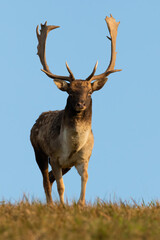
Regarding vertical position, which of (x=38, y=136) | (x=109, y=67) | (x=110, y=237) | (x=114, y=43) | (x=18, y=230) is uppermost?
(x=114, y=43)

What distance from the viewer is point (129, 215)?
593cm

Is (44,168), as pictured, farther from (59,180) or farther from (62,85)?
(62,85)

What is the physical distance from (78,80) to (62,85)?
35 centimetres

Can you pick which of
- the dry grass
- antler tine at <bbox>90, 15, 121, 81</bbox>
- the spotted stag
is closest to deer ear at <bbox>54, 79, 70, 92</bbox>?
the spotted stag

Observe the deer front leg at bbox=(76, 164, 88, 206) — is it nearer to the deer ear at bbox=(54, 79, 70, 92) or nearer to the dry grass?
the deer ear at bbox=(54, 79, 70, 92)

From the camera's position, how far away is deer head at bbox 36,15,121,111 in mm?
8375

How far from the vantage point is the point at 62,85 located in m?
9.10

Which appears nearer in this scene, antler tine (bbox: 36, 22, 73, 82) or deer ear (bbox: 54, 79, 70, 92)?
deer ear (bbox: 54, 79, 70, 92)

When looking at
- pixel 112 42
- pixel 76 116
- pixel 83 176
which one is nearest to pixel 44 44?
pixel 112 42

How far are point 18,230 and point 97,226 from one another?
80 centimetres

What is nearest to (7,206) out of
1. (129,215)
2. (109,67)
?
(129,215)

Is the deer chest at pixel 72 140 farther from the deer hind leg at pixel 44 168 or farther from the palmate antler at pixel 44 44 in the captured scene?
the deer hind leg at pixel 44 168

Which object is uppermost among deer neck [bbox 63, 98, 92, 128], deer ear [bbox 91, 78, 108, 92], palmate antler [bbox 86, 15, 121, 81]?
palmate antler [bbox 86, 15, 121, 81]

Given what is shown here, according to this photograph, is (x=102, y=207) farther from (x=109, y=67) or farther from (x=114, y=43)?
(x=114, y=43)
